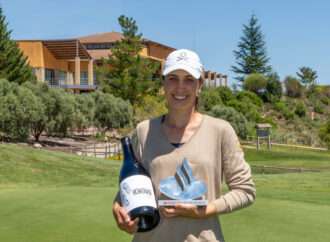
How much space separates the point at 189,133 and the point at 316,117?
78.8 m

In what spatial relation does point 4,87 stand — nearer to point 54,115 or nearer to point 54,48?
point 54,115

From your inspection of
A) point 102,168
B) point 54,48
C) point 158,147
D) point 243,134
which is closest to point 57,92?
point 243,134

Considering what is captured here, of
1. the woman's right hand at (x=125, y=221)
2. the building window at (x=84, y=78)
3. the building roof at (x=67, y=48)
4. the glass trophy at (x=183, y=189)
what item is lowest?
the woman's right hand at (x=125, y=221)

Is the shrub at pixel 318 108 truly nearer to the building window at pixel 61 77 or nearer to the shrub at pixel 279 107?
the shrub at pixel 279 107

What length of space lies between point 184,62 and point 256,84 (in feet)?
263

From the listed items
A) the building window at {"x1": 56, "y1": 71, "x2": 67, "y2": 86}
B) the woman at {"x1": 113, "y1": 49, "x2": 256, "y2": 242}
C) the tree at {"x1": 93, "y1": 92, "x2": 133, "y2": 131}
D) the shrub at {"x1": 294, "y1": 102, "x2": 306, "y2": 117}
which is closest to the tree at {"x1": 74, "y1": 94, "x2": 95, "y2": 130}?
the tree at {"x1": 93, "y1": 92, "x2": 133, "y2": 131}

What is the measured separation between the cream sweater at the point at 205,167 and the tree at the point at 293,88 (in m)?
84.4

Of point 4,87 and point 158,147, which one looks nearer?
point 158,147

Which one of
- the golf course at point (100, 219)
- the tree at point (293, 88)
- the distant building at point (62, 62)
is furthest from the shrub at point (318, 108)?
the golf course at point (100, 219)

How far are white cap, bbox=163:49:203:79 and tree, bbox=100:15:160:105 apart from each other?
5717cm

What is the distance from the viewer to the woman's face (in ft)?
9.39

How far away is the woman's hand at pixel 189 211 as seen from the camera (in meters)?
2.64

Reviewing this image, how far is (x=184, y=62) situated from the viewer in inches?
111

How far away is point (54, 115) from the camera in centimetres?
4319
